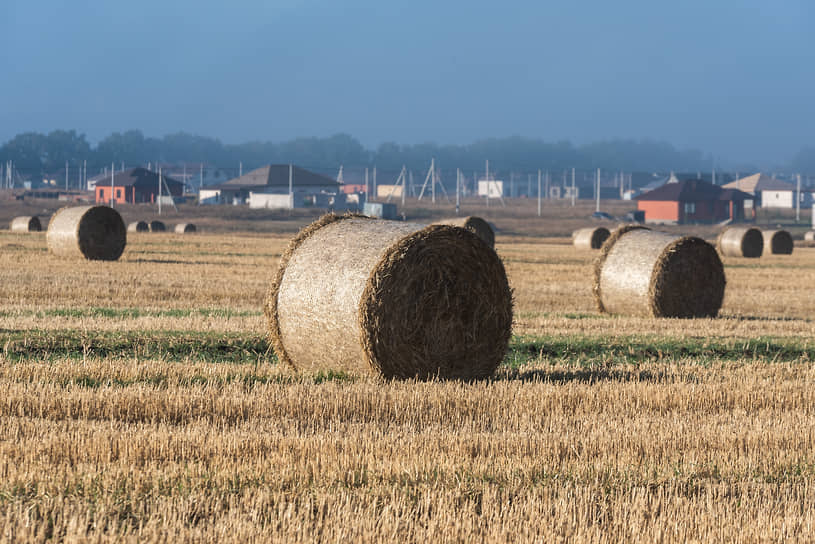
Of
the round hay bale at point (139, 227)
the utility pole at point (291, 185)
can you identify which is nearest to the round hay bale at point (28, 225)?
the round hay bale at point (139, 227)

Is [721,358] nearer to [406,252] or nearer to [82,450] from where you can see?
[406,252]

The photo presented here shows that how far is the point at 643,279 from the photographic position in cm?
2175

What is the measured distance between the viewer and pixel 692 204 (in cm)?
11769

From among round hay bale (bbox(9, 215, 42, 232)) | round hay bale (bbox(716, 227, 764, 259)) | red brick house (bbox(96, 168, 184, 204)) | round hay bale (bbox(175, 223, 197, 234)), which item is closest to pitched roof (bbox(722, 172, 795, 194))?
red brick house (bbox(96, 168, 184, 204))

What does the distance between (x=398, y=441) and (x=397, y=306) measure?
11.9 feet

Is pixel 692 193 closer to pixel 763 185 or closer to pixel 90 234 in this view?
pixel 763 185

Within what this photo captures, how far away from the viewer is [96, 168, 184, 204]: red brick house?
136625 millimetres

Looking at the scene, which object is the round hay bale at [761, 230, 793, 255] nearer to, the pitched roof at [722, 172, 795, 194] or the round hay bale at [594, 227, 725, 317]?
the round hay bale at [594, 227, 725, 317]

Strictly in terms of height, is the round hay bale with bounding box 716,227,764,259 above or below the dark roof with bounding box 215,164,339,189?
below

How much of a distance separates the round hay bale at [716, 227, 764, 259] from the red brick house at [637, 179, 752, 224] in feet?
224

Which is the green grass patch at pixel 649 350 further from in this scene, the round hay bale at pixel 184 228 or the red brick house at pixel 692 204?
the red brick house at pixel 692 204

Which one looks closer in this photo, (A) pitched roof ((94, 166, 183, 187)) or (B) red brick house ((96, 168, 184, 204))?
(B) red brick house ((96, 168, 184, 204))

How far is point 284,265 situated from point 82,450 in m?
5.60

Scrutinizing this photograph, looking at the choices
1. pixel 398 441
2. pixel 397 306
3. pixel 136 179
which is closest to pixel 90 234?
pixel 397 306
